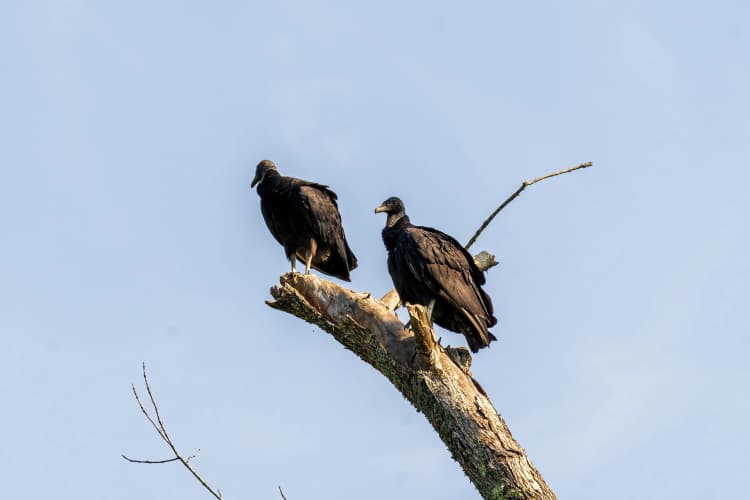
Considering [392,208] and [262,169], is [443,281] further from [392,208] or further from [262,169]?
[262,169]

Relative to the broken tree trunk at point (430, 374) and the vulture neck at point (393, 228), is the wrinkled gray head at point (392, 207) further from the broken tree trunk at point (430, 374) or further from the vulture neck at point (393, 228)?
the broken tree trunk at point (430, 374)

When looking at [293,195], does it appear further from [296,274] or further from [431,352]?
[431,352]

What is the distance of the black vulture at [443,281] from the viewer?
4727 mm

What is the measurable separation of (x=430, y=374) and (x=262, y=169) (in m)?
2.93

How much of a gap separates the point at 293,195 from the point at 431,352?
7.97 ft

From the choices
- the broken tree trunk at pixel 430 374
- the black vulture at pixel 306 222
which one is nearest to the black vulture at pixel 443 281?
the broken tree trunk at pixel 430 374

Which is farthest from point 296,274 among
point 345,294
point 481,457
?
point 481,457

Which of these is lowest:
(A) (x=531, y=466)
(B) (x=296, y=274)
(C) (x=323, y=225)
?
(A) (x=531, y=466)

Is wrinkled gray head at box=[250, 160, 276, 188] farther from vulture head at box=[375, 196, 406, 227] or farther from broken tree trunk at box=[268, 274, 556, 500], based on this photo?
broken tree trunk at box=[268, 274, 556, 500]

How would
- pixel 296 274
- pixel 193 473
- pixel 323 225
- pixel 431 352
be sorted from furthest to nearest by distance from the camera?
pixel 323 225
pixel 296 274
pixel 431 352
pixel 193 473

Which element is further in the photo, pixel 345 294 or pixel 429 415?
pixel 345 294

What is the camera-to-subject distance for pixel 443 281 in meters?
4.79

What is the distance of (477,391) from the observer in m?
3.70

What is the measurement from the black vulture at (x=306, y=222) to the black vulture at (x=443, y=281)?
84 cm
